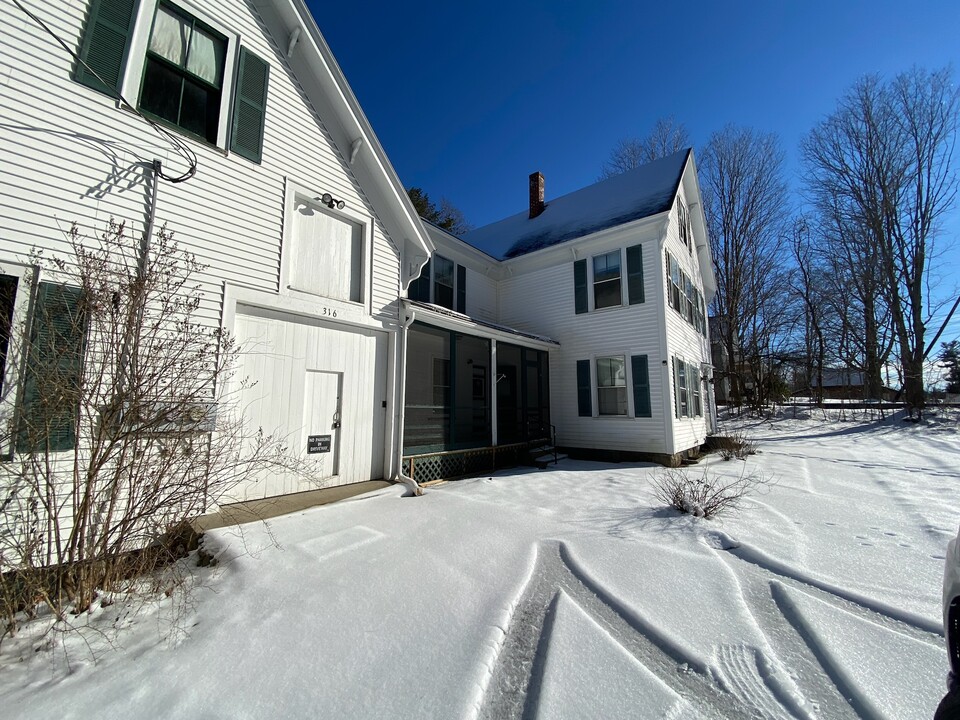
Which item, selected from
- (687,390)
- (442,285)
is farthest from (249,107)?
(687,390)

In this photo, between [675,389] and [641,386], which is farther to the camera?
[675,389]

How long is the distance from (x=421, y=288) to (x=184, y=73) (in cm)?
575

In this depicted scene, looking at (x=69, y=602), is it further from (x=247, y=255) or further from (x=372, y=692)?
(x=247, y=255)

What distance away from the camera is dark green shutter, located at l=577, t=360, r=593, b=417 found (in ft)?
35.2

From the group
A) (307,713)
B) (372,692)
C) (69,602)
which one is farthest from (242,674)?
(69,602)

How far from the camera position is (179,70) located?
16.6 ft

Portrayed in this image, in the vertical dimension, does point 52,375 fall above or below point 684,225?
below

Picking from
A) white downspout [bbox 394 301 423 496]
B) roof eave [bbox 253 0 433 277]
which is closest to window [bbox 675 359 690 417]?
white downspout [bbox 394 301 423 496]

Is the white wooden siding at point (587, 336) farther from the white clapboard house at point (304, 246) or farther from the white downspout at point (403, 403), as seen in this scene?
the white downspout at point (403, 403)

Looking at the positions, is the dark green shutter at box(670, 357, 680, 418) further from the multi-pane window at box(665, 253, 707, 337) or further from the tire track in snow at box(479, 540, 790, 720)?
the tire track in snow at box(479, 540, 790, 720)

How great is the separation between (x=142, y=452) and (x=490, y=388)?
22.0 feet

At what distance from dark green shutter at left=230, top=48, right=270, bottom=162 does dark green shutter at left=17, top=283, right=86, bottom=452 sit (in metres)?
2.81

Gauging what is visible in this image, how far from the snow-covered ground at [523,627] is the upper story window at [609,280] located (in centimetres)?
663

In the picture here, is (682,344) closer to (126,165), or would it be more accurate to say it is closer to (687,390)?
(687,390)
